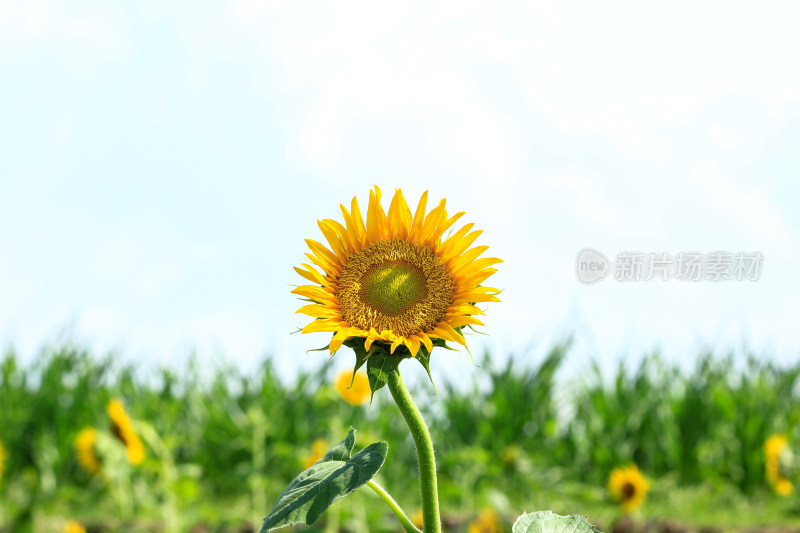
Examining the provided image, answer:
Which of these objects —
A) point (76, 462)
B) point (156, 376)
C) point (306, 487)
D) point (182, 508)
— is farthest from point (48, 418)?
point (306, 487)

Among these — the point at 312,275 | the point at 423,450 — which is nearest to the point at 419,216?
the point at 312,275

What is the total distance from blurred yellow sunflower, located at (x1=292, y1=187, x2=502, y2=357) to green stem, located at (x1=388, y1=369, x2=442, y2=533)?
0.07 meters

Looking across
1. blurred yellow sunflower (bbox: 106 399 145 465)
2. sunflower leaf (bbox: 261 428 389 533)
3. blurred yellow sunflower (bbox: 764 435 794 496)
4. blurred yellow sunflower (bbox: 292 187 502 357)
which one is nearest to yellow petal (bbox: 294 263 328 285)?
blurred yellow sunflower (bbox: 292 187 502 357)

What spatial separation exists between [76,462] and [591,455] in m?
4.29

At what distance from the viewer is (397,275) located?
1267 millimetres

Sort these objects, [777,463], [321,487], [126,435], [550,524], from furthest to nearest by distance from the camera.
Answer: [777,463], [126,435], [550,524], [321,487]

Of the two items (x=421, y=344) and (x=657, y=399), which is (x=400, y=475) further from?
(x=421, y=344)

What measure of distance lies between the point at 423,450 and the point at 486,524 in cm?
294

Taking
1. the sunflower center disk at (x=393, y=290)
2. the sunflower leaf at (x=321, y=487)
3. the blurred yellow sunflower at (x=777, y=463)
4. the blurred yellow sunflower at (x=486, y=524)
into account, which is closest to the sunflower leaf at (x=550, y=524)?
the sunflower leaf at (x=321, y=487)

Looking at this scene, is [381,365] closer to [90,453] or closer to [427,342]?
[427,342]

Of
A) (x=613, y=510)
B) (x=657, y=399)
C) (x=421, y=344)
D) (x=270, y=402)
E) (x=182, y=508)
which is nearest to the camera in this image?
(x=421, y=344)

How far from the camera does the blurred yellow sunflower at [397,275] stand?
3.90ft

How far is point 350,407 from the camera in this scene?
19.0ft

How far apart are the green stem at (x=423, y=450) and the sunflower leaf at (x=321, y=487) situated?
5 centimetres
